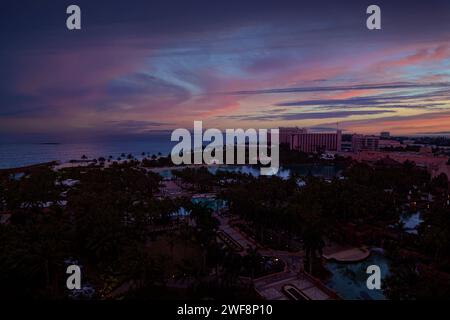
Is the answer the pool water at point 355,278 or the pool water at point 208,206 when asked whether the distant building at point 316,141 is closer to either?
the pool water at point 208,206

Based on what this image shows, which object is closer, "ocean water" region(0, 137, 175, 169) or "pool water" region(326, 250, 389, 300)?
"pool water" region(326, 250, 389, 300)

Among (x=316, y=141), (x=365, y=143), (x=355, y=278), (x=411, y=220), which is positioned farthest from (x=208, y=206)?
(x=365, y=143)

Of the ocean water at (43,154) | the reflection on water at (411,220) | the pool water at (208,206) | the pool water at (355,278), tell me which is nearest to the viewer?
the pool water at (355,278)

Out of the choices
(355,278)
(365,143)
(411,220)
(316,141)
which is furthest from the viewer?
(316,141)

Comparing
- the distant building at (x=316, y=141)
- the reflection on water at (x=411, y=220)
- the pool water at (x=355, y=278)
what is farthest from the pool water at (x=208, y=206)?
the distant building at (x=316, y=141)

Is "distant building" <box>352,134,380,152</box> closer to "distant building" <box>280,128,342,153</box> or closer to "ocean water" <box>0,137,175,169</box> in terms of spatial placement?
"distant building" <box>280,128,342,153</box>

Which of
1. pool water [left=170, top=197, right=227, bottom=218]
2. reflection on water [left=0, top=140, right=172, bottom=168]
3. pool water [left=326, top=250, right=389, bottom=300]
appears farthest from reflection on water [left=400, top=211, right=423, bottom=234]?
reflection on water [left=0, top=140, right=172, bottom=168]

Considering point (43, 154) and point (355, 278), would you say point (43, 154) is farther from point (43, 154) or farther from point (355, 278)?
point (355, 278)
